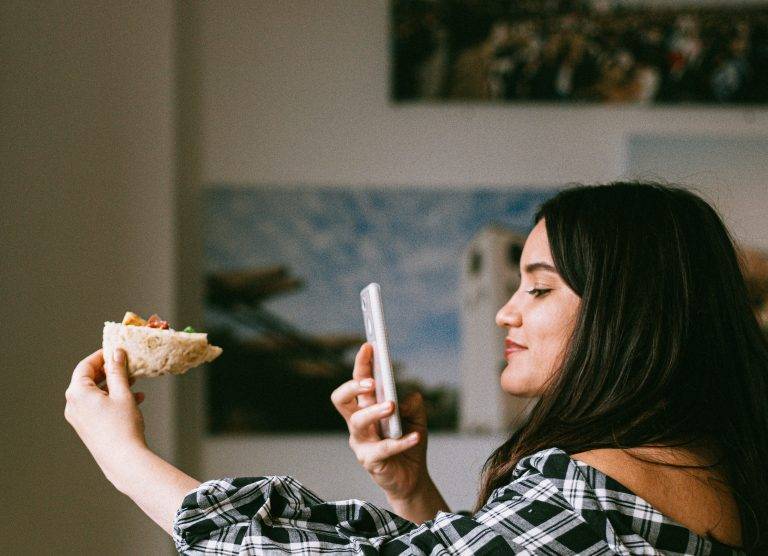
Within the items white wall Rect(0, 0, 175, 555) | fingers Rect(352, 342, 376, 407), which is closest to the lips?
fingers Rect(352, 342, 376, 407)

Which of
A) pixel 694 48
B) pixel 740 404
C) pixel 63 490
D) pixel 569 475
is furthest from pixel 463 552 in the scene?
pixel 694 48

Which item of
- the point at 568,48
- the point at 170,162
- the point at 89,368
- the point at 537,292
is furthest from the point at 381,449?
the point at 568,48

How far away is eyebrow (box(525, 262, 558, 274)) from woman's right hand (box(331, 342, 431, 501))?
0.94 ft

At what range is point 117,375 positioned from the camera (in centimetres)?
109

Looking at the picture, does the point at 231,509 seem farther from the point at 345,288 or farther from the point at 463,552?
the point at 345,288

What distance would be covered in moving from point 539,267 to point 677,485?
1.23 ft

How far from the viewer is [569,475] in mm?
872

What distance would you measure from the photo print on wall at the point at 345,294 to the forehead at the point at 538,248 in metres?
1.31

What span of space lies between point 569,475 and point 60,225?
1746mm

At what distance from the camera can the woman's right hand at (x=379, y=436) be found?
3.94ft

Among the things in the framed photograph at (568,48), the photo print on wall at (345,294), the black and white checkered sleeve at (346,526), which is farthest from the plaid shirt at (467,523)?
the framed photograph at (568,48)

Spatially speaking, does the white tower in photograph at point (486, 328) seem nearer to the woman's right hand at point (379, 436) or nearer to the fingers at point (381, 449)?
the woman's right hand at point (379, 436)

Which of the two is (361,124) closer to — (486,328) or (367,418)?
(486,328)

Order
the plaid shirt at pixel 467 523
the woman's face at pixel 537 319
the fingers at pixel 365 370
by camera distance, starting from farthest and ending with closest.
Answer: the fingers at pixel 365 370
the woman's face at pixel 537 319
the plaid shirt at pixel 467 523
